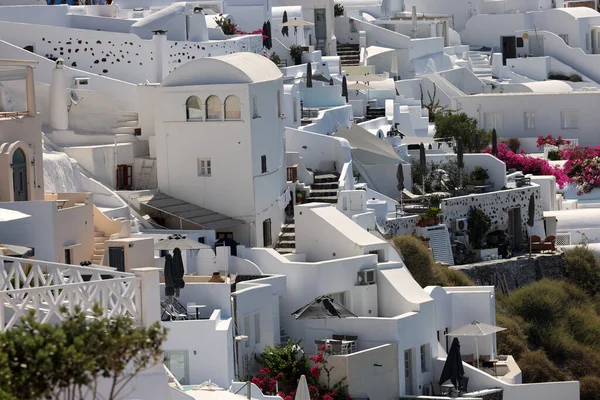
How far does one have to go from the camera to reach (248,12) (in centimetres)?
6350

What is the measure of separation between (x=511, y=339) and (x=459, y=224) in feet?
23.6

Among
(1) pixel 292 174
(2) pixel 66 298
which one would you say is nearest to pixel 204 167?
(1) pixel 292 174

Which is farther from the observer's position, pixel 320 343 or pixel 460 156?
pixel 460 156

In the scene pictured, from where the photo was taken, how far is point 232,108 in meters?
45.1

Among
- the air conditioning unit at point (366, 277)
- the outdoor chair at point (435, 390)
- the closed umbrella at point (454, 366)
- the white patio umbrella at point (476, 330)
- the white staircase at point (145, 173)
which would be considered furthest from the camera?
the white staircase at point (145, 173)

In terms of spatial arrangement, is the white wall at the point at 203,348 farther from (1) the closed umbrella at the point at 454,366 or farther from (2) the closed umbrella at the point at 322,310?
(1) the closed umbrella at the point at 454,366

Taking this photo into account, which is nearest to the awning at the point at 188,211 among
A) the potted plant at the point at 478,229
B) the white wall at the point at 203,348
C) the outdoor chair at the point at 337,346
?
the outdoor chair at the point at 337,346

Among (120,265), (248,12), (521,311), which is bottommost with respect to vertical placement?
(521,311)

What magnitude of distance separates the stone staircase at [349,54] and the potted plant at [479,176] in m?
15.3

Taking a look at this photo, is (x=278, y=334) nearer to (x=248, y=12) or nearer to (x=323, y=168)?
(x=323, y=168)

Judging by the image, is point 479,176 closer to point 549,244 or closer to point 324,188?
point 549,244

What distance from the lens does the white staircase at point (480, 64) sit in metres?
81.0

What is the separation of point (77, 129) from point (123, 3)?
534 inches

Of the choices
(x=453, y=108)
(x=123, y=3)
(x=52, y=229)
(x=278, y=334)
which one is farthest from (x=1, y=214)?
(x=453, y=108)
